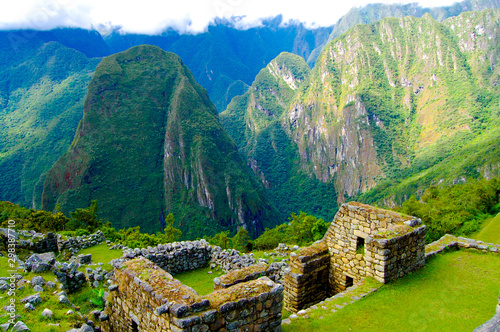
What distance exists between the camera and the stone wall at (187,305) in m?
4.28

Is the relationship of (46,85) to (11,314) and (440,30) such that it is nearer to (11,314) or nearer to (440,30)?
(11,314)

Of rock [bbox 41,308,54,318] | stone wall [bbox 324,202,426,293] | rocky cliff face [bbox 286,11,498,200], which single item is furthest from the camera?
rocky cliff face [bbox 286,11,498,200]

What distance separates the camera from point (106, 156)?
105 m

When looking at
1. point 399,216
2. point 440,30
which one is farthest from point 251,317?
point 440,30

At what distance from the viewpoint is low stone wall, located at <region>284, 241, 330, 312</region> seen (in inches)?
305

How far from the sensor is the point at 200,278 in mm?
11188

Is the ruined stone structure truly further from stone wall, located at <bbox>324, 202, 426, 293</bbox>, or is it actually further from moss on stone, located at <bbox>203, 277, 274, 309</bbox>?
moss on stone, located at <bbox>203, 277, 274, 309</bbox>

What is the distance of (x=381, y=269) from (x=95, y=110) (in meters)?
122

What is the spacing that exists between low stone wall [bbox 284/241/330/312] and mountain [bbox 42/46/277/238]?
92.7 meters

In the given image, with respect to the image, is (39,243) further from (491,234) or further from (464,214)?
(464,214)

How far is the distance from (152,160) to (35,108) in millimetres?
71987

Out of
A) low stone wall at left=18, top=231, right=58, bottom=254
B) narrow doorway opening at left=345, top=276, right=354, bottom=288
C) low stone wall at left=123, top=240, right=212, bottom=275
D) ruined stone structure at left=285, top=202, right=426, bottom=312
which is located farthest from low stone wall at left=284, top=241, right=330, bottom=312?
low stone wall at left=18, top=231, right=58, bottom=254

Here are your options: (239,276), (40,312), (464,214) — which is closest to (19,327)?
(40,312)

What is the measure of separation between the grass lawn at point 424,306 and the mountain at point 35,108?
12649cm
